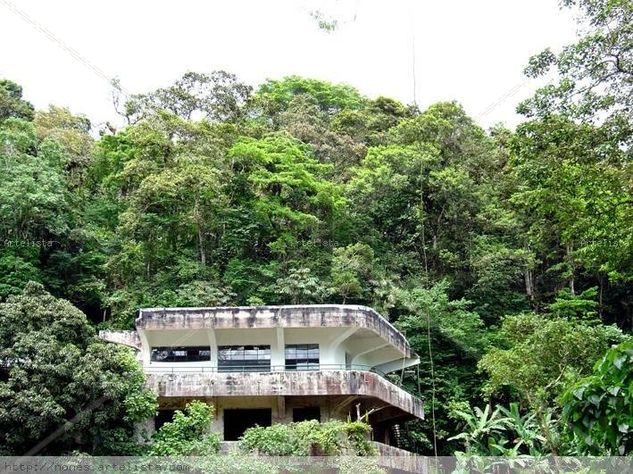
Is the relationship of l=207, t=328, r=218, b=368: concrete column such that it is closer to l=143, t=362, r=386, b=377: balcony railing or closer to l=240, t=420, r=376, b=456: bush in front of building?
l=143, t=362, r=386, b=377: balcony railing

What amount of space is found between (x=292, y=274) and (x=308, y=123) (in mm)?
9449

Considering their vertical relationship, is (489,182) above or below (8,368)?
above

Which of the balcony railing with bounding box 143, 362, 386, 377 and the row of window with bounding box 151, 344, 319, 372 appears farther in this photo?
the row of window with bounding box 151, 344, 319, 372

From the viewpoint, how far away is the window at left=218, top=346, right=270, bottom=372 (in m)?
18.6

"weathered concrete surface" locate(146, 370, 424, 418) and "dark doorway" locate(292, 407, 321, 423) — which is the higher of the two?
"weathered concrete surface" locate(146, 370, 424, 418)

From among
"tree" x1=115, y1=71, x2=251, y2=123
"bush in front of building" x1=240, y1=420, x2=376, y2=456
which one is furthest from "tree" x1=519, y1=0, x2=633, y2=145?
"tree" x1=115, y1=71, x2=251, y2=123

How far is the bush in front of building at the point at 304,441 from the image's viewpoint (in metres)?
14.2

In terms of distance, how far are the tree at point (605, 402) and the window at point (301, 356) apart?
1556 centimetres

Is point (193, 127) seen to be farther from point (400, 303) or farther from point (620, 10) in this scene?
point (620, 10)

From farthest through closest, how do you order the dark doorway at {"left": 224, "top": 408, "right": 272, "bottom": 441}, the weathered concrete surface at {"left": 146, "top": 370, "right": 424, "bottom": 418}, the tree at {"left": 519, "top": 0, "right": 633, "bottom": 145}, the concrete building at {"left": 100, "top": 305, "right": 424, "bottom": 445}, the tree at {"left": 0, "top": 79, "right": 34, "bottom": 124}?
the tree at {"left": 0, "top": 79, "right": 34, "bottom": 124} < the dark doorway at {"left": 224, "top": 408, "right": 272, "bottom": 441} < the concrete building at {"left": 100, "top": 305, "right": 424, "bottom": 445} < the weathered concrete surface at {"left": 146, "top": 370, "right": 424, "bottom": 418} < the tree at {"left": 519, "top": 0, "right": 633, "bottom": 145}

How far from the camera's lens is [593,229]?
10930 mm

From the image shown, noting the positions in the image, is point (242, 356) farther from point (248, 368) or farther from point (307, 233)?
point (307, 233)

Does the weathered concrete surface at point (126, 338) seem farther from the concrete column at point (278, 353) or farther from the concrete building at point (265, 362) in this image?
the concrete column at point (278, 353)

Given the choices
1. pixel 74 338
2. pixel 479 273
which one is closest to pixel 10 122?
pixel 74 338
